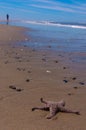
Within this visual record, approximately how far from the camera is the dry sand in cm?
555

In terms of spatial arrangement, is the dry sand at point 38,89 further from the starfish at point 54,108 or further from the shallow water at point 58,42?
the shallow water at point 58,42

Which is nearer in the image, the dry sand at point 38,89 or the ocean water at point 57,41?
the dry sand at point 38,89

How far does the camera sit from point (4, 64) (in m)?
10.8

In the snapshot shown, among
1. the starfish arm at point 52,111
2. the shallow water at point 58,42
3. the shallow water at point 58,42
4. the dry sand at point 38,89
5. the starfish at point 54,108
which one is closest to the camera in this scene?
the dry sand at point 38,89

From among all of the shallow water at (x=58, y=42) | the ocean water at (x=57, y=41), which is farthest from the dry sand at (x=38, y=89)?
the ocean water at (x=57, y=41)

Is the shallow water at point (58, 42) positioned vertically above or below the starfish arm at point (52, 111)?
above

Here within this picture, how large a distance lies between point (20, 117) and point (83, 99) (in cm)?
174

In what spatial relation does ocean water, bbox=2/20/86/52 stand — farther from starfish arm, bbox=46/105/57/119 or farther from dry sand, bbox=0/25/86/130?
starfish arm, bbox=46/105/57/119

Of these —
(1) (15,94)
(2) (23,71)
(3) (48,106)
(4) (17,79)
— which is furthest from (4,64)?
(3) (48,106)

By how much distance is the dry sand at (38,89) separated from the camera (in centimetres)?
555

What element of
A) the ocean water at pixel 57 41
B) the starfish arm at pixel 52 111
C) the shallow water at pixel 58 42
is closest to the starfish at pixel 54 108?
the starfish arm at pixel 52 111

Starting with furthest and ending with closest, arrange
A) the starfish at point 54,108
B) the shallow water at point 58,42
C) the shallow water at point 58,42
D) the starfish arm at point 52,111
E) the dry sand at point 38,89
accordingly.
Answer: the shallow water at point 58,42
the shallow water at point 58,42
the starfish at point 54,108
the starfish arm at point 52,111
the dry sand at point 38,89

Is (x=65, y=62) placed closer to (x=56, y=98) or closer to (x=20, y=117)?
(x=56, y=98)

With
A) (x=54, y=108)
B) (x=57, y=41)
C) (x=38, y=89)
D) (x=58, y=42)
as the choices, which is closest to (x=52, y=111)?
(x=54, y=108)
